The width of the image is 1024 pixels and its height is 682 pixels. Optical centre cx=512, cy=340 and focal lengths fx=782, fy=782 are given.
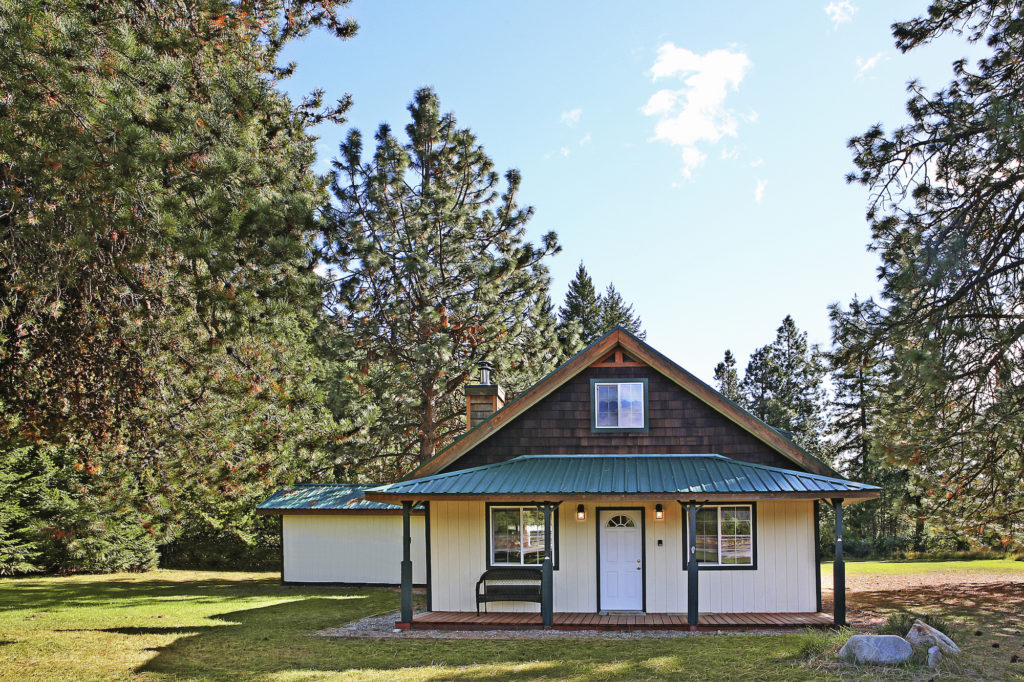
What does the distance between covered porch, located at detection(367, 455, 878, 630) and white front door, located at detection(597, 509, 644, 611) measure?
0.11 ft

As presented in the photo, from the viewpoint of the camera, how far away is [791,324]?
4728 centimetres

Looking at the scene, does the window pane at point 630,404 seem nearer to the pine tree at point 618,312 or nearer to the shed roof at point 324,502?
the shed roof at point 324,502

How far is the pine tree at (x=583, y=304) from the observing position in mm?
46531

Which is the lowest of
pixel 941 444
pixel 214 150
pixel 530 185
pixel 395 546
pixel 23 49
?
pixel 395 546

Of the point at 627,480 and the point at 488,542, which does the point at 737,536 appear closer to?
the point at 627,480

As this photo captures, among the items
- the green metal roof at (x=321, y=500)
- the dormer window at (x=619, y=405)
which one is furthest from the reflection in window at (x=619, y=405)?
the green metal roof at (x=321, y=500)

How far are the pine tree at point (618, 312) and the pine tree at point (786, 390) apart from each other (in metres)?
7.73

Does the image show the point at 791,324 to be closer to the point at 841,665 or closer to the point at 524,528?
the point at 524,528

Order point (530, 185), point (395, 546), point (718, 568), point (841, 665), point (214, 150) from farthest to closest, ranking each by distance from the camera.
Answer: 1. point (530, 185)
2. point (395, 546)
3. point (718, 568)
4. point (841, 665)
5. point (214, 150)

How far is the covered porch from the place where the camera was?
1254cm

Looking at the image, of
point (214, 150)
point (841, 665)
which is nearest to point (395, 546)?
point (841, 665)

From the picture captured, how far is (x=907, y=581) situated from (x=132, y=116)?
70.4 ft

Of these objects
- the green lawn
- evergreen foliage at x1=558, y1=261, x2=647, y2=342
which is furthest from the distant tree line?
evergreen foliage at x1=558, y1=261, x2=647, y2=342

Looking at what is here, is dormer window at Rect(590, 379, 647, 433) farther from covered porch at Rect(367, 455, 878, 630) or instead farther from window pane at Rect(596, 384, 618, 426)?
covered porch at Rect(367, 455, 878, 630)
